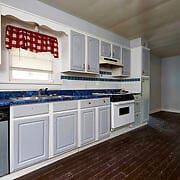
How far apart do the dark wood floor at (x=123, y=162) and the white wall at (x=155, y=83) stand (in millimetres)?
3237

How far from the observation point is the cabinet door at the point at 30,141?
5.85ft

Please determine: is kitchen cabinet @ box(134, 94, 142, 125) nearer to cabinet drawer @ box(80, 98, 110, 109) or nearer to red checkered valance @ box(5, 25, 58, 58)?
cabinet drawer @ box(80, 98, 110, 109)

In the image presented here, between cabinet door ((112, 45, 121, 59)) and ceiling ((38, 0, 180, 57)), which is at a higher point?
ceiling ((38, 0, 180, 57))

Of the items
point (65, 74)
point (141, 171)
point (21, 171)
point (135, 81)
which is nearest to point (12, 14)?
point (65, 74)

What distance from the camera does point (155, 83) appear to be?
637 cm

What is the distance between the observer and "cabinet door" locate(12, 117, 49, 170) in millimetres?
1783

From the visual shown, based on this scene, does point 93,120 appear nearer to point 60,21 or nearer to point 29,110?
point 29,110

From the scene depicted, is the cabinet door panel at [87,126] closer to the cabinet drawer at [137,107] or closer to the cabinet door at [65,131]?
the cabinet door at [65,131]

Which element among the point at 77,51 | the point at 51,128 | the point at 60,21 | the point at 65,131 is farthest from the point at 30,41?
the point at 65,131

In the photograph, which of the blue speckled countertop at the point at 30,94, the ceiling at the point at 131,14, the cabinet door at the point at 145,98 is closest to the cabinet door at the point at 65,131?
the blue speckled countertop at the point at 30,94

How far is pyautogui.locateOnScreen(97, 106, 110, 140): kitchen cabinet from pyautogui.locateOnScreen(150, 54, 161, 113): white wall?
3.74 meters

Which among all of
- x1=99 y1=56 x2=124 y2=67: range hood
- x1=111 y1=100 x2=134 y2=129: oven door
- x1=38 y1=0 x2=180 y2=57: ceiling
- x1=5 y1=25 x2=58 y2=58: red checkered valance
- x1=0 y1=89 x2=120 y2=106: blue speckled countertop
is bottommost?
x1=111 y1=100 x2=134 y2=129: oven door

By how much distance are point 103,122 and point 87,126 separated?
18.0 inches

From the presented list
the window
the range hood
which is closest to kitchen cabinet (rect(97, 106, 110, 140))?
the range hood
